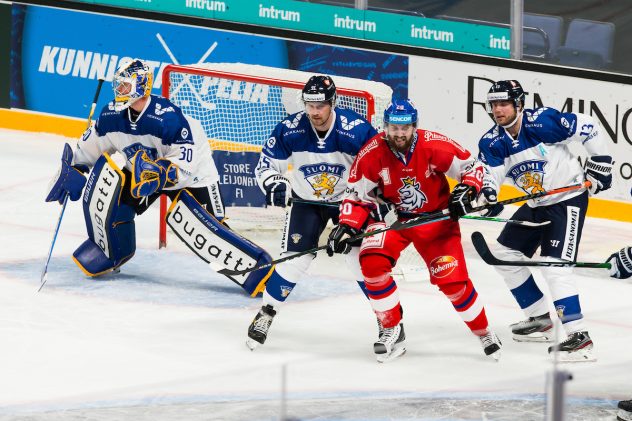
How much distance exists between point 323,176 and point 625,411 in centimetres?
190

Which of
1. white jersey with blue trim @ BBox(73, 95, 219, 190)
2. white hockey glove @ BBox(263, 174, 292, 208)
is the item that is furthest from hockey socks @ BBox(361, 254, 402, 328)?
white jersey with blue trim @ BBox(73, 95, 219, 190)

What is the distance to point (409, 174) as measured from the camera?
5375mm

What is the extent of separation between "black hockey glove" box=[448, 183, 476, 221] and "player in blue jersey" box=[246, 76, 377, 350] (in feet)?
1.88

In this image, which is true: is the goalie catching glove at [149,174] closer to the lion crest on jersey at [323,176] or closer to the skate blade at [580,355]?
the lion crest on jersey at [323,176]

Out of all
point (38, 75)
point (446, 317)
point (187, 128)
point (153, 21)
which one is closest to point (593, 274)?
point (446, 317)

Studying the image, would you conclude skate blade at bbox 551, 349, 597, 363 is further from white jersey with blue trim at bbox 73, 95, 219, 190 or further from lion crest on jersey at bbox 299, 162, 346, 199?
white jersey with blue trim at bbox 73, 95, 219, 190

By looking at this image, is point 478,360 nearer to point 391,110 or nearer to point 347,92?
point 391,110

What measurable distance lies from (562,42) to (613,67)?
0.39 m

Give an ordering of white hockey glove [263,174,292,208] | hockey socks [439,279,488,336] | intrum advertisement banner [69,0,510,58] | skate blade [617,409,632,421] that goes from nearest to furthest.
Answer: skate blade [617,409,632,421] → hockey socks [439,279,488,336] → white hockey glove [263,174,292,208] → intrum advertisement banner [69,0,510,58]

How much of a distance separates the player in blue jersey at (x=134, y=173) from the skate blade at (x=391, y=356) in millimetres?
1324

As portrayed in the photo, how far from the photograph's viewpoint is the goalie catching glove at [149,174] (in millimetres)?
6336

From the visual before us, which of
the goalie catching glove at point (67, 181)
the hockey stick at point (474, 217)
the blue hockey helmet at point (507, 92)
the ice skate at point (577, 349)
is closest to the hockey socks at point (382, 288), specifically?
the hockey stick at point (474, 217)

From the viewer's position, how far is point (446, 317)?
20.6 ft

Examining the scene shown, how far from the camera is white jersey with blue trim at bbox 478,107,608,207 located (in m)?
5.57
